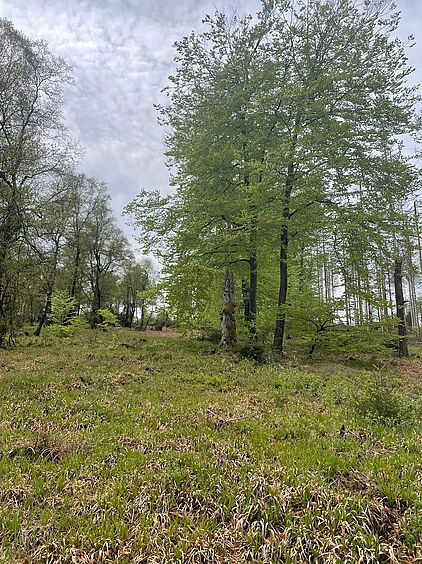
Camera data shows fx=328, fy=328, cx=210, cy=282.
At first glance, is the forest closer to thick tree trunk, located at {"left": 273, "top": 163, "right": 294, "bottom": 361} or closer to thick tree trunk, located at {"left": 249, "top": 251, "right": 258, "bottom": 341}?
thick tree trunk, located at {"left": 273, "top": 163, "right": 294, "bottom": 361}

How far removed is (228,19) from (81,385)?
1589 centimetres

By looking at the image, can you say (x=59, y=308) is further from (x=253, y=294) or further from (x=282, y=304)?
(x=282, y=304)

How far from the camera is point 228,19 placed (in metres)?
14.4

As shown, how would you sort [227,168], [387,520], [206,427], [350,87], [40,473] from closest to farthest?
1. [387,520]
2. [40,473]
3. [206,427]
4. [350,87]
5. [227,168]

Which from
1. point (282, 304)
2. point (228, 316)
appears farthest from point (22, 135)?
point (282, 304)

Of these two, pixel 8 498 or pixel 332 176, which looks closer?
pixel 8 498

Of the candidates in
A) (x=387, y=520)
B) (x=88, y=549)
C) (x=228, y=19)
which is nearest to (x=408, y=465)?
(x=387, y=520)

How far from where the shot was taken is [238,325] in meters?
15.8

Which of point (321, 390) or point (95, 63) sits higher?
point (95, 63)

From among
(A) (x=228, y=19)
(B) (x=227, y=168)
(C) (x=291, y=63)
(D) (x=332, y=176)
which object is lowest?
(D) (x=332, y=176)

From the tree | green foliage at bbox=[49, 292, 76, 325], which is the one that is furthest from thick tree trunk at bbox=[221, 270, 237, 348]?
green foliage at bbox=[49, 292, 76, 325]

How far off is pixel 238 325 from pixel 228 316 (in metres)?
1.23

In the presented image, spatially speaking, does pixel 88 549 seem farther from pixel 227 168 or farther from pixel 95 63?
pixel 95 63

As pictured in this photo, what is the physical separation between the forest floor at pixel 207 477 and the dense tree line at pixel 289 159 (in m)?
7.16
